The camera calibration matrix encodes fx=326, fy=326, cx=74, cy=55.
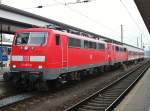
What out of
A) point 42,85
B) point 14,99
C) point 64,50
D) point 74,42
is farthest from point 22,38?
point 74,42

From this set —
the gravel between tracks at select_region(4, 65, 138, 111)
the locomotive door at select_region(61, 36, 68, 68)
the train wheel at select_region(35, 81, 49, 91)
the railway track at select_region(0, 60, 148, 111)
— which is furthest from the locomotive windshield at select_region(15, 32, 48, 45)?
the gravel between tracks at select_region(4, 65, 138, 111)

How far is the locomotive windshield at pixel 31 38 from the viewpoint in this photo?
51.3ft

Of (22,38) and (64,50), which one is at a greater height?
(22,38)

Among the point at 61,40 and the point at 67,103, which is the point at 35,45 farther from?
the point at 67,103

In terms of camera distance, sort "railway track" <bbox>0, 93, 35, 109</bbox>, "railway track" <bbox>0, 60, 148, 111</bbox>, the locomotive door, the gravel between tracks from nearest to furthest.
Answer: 1. "railway track" <bbox>0, 60, 148, 111</bbox>
2. the gravel between tracks
3. "railway track" <bbox>0, 93, 35, 109</bbox>
4. the locomotive door

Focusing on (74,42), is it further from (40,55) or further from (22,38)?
(40,55)

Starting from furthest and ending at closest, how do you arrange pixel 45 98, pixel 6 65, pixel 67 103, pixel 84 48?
1. pixel 6 65
2. pixel 84 48
3. pixel 45 98
4. pixel 67 103

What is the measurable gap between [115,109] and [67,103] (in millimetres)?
2377

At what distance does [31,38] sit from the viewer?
52.1ft

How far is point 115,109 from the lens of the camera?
11688 mm

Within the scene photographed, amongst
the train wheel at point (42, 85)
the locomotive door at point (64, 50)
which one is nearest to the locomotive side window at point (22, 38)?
the locomotive door at point (64, 50)

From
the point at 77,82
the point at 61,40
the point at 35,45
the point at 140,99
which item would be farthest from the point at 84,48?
the point at 140,99

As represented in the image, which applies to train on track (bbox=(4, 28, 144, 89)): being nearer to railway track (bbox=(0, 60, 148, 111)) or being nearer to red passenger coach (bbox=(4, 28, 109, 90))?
red passenger coach (bbox=(4, 28, 109, 90))

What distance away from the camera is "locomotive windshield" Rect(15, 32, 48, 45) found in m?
15.6
